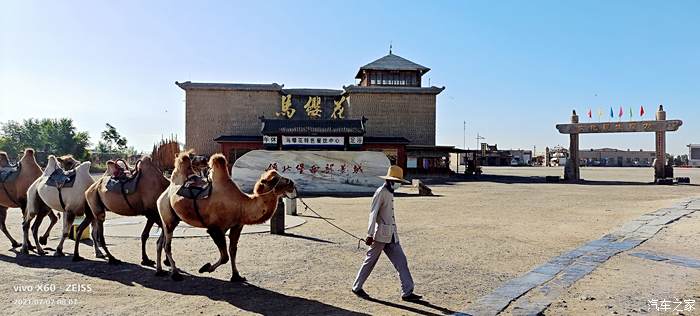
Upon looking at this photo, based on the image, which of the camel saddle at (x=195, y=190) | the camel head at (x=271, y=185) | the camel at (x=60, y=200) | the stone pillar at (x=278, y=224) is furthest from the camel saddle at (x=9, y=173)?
the camel head at (x=271, y=185)

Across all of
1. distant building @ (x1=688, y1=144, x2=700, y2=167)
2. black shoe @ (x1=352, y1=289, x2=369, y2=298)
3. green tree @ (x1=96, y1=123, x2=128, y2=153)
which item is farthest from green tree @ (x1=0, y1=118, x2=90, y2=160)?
distant building @ (x1=688, y1=144, x2=700, y2=167)

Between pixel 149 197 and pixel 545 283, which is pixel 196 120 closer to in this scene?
pixel 149 197

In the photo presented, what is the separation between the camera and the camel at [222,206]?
6242mm

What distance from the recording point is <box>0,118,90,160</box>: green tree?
47184 millimetres

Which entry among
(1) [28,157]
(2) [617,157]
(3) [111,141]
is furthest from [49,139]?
(2) [617,157]

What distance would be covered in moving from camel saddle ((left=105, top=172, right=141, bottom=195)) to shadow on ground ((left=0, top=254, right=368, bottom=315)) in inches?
44.1

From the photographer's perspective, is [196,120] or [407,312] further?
[196,120]

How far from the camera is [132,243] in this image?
960 centimetres

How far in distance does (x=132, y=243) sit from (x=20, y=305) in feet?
13.7

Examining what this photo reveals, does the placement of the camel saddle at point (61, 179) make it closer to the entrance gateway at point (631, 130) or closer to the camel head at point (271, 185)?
the camel head at point (271, 185)

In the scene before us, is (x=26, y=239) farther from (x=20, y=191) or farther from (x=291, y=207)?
(x=291, y=207)

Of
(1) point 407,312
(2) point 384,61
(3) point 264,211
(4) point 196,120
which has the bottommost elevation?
(1) point 407,312

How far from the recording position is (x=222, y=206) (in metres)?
6.22

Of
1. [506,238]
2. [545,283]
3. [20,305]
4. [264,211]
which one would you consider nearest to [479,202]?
[506,238]
